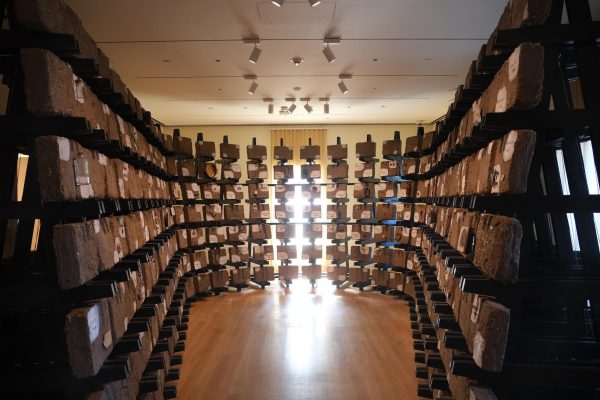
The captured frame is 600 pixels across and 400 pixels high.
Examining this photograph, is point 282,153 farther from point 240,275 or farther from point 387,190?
point 240,275

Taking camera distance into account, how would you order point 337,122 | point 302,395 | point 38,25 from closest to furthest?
point 38,25 < point 302,395 < point 337,122

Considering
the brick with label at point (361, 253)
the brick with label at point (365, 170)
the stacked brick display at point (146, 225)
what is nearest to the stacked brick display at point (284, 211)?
the brick with label at point (361, 253)

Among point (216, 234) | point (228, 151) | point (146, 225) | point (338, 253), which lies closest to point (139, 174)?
point (146, 225)

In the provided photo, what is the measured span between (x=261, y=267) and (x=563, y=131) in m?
6.00

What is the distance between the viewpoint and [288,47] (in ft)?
14.1

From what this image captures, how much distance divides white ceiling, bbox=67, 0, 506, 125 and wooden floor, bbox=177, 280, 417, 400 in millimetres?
3238

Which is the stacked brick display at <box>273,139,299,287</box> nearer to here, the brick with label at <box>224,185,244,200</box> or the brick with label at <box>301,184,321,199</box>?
the brick with label at <box>301,184,321,199</box>

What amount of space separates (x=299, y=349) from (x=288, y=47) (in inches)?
128

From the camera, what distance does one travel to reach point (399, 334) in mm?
4691

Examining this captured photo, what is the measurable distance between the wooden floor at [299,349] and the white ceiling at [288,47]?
3238 mm

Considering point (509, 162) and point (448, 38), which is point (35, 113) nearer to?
point (509, 162)

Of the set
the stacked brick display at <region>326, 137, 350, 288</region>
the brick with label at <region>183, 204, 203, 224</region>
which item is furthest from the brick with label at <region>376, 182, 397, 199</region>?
the brick with label at <region>183, 204, 203, 224</region>

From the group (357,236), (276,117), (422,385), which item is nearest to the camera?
(422,385)

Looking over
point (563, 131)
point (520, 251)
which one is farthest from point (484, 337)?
point (563, 131)
